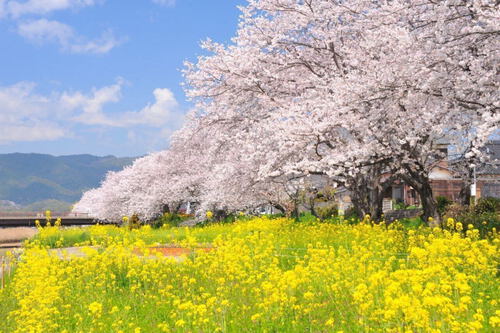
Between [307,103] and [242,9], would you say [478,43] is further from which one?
[242,9]

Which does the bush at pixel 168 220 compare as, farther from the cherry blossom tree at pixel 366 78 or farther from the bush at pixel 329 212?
the cherry blossom tree at pixel 366 78

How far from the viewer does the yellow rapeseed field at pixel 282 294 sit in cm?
623

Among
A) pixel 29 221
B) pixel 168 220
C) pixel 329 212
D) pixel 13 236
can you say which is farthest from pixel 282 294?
pixel 29 221

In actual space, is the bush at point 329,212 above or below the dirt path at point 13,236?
above

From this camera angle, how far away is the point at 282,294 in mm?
7453

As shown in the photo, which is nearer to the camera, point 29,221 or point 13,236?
point 13,236

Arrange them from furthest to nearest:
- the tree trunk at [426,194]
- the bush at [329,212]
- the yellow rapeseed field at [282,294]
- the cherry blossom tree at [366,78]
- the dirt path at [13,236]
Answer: the bush at [329,212] → the dirt path at [13,236] → the tree trunk at [426,194] → the cherry blossom tree at [366,78] → the yellow rapeseed field at [282,294]

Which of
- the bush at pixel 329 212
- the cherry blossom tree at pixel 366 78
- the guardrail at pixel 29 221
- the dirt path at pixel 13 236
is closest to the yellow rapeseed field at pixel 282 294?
the cherry blossom tree at pixel 366 78

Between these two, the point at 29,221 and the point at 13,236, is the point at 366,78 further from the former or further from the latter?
the point at 29,221

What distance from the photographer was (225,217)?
3725 cm

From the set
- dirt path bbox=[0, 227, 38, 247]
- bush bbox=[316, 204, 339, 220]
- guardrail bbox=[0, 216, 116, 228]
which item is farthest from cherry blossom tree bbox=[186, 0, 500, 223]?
guardrail bbox=[0, 216, 116, 228]

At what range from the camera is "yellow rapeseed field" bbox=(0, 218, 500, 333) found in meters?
6.23

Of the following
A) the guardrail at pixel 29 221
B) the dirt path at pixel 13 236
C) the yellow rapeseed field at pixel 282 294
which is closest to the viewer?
the yellow rapeseed field at pixel 282 294

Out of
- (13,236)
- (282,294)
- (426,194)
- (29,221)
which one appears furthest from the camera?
(29,221)
